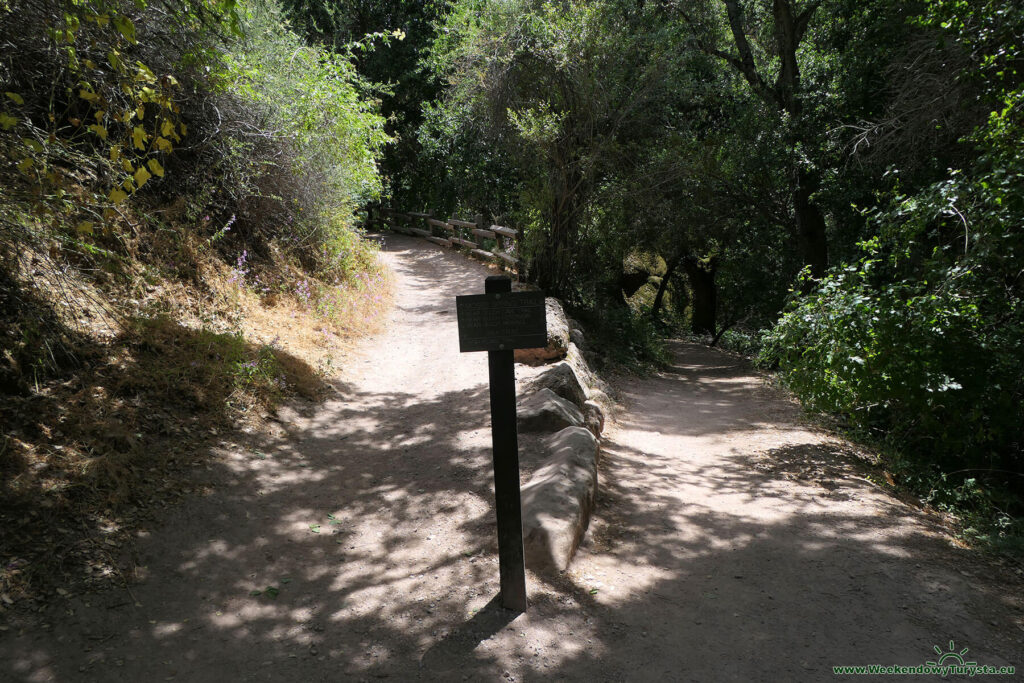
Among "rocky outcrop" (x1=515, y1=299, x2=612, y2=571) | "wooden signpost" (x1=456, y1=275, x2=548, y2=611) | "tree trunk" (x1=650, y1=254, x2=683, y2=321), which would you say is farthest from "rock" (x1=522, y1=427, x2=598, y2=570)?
"tree trunk" (x1=650, y1=254, x2=683, y2=321)

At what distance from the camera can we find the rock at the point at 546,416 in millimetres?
6500

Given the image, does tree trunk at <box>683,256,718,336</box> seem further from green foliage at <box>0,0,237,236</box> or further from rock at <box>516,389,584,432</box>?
green foliage at <box>0,0,237,236</box>

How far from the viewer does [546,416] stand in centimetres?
654

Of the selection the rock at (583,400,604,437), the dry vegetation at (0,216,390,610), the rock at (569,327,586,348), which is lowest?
the rock at (583,400,604,437)

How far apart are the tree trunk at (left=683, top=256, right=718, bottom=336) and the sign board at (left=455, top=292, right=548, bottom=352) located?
→ 1878 cm

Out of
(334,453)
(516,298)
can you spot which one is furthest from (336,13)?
(516,298)

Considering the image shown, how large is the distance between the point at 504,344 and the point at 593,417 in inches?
162

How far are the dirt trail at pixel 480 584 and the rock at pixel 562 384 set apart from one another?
1.10m

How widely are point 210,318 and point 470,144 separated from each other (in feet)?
37.9

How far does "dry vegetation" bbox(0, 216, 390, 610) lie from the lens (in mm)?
3877

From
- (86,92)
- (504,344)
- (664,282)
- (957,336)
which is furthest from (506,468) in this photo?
(664,282)

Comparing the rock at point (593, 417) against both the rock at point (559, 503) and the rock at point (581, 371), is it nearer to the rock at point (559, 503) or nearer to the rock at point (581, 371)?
the rock at point (581, 371)

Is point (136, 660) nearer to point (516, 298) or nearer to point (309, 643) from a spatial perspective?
point (309, 643)

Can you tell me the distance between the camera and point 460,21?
50.6 feet
